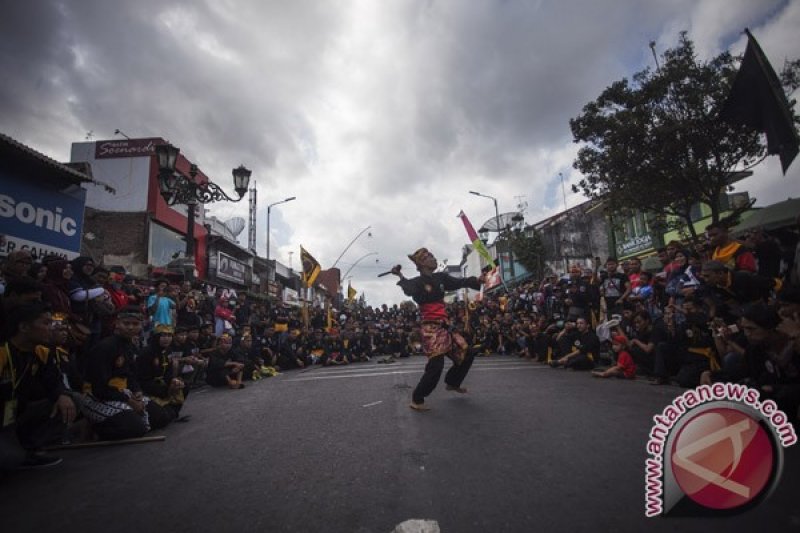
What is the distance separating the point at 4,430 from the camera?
2967 mm

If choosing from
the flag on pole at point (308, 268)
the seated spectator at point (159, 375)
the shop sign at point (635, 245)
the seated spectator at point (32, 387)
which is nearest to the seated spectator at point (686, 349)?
the seated spectator at point (159, 375)

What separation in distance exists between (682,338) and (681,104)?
300 inches

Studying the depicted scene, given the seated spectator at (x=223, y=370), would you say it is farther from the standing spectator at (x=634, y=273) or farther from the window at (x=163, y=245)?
the window at (x=163, y=245)

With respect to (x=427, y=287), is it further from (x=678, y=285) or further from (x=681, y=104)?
(x=681, y=104)

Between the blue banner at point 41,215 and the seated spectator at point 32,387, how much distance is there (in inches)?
289

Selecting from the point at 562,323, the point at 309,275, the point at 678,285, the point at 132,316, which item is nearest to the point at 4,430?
the point at 132,316

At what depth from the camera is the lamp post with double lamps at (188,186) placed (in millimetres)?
7891

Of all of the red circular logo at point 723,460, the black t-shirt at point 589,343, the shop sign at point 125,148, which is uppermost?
the shop sign at point 125,148

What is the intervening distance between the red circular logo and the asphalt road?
120 mm

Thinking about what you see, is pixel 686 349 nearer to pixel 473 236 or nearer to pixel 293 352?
pixel 473 236

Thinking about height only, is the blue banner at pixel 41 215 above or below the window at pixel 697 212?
below

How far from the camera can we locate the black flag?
484 centimetres

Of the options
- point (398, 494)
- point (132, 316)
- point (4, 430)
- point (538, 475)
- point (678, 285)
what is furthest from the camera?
point (678, 285)

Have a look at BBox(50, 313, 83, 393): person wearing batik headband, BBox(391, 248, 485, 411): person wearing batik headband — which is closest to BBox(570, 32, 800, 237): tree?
BBox(391, 248, 485, 411): person wearing batik headband
